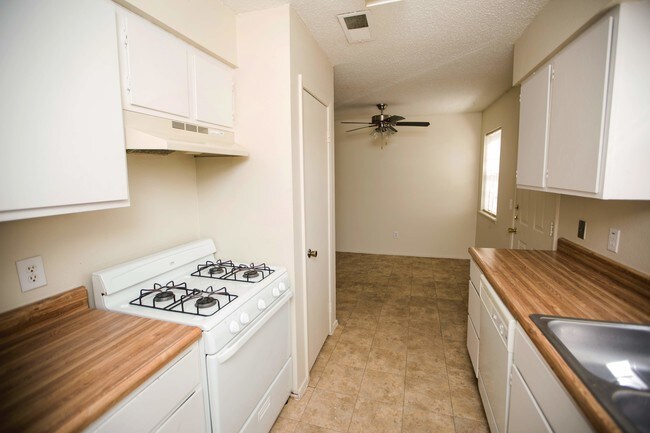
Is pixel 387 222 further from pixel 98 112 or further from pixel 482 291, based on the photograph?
pixel 98 112

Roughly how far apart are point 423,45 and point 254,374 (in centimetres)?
256

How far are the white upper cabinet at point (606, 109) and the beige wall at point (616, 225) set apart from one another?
30 centimetres

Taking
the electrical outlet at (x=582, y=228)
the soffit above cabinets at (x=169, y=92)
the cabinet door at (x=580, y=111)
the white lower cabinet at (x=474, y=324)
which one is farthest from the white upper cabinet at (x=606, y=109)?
the soffit above cabinets at (x=169, y=92)

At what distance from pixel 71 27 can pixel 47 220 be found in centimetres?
77

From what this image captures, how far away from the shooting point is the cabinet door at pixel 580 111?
1.29 meters

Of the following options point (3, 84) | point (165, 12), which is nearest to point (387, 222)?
point (165, 12)

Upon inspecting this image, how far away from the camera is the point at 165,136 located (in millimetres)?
1407

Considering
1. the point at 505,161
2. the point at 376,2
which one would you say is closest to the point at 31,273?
the point at 376,2

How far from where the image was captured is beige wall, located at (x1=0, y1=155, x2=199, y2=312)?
1189 millimetres

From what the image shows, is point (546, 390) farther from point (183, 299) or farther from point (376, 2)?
point (376, 2)

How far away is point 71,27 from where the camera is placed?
1.03 m

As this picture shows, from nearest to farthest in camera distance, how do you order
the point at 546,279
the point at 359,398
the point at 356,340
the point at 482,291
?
the point at 546,279 → the point at 482,291 → the point at 359,398 → the point at 356,340

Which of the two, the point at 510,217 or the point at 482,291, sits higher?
the point at 510,217

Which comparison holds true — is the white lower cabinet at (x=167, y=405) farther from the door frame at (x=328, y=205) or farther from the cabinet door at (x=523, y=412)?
the cabinet door at (x=523, y=412)
